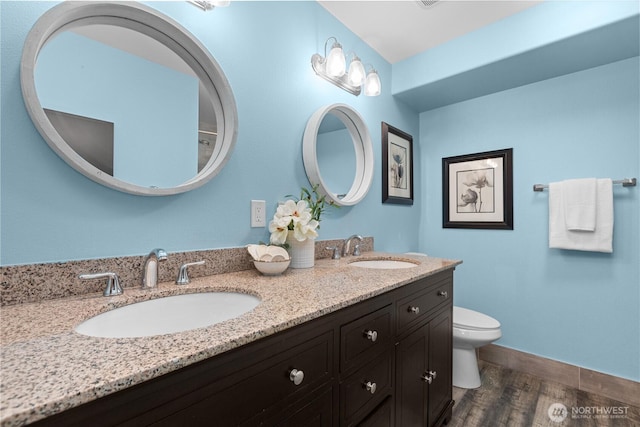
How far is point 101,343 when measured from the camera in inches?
20.9

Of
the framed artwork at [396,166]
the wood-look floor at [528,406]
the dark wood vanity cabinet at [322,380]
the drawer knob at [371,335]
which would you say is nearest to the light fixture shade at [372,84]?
the framed artwork at [396,166]

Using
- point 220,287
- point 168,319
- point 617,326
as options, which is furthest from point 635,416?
point 168,319

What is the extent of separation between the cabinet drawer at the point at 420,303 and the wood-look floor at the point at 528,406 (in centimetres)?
71

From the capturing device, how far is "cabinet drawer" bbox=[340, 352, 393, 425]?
34.4 inches

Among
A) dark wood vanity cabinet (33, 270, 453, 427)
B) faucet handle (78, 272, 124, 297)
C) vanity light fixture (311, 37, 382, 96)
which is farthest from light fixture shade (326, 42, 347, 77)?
faucet handle (78, 272, 124, 297)

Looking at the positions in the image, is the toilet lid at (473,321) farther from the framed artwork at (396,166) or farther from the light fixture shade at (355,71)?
the light fixture shade at (355,71)

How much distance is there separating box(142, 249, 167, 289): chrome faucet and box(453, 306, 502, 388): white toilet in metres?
1.75

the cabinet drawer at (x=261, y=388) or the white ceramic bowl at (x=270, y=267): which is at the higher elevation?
the white ceramic bowl at (x=270, y=267)

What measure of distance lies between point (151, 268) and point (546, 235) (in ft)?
7.98

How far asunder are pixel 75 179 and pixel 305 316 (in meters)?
0.76

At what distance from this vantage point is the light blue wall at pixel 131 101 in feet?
2.76

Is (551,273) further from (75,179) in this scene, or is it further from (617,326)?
(75,179)

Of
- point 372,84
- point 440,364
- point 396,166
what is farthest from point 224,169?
point 396,166

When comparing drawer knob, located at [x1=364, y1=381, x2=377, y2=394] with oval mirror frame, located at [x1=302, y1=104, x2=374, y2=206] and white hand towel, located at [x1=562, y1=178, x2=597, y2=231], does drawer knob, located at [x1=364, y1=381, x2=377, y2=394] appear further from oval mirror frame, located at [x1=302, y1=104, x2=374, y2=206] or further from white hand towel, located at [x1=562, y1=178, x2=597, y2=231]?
white hand towel, located at [x1=562, y1=178, x2=597, y2=231]
